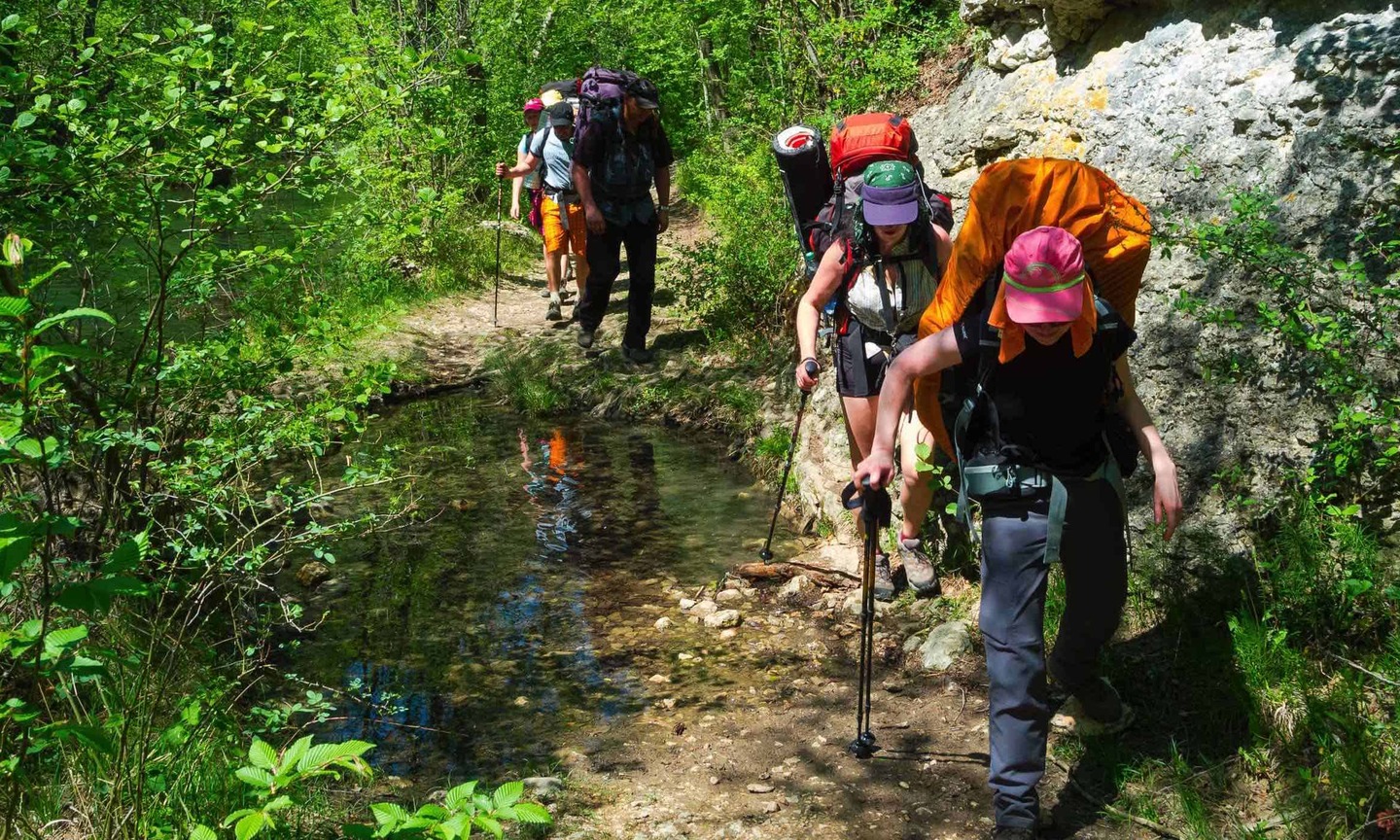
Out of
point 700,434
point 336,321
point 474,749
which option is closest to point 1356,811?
point 474,749

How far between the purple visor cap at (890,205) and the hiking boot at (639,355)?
20.0ft

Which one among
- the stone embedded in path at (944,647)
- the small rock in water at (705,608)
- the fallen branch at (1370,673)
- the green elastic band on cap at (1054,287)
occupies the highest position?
the green elastic band on cap at (1054,287)

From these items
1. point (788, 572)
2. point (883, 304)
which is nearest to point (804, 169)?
point (883, 304)

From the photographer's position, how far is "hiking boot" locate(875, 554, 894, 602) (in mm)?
5930

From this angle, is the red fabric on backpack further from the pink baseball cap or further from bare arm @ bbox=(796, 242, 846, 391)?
the pink baseball cap

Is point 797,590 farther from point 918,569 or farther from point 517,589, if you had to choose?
point 517,589

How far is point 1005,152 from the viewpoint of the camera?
21.8 ft

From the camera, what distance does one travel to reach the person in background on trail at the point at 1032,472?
3.65 meters

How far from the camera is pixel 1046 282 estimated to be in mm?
3414

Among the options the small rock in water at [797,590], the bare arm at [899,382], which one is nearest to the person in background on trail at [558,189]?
the small rock in water at [797,590]

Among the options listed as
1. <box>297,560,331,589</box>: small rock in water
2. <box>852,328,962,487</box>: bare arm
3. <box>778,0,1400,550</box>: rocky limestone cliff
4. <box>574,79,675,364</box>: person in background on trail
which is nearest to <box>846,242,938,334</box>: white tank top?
<box>778,0,1400,550</box>: rocky limestone cliff

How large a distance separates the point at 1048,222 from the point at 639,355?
739cm

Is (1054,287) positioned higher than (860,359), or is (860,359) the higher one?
(1054,287)

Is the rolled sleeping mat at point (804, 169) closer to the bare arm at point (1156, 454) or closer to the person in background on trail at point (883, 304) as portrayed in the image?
the person in background on trail at point (883, 304)
